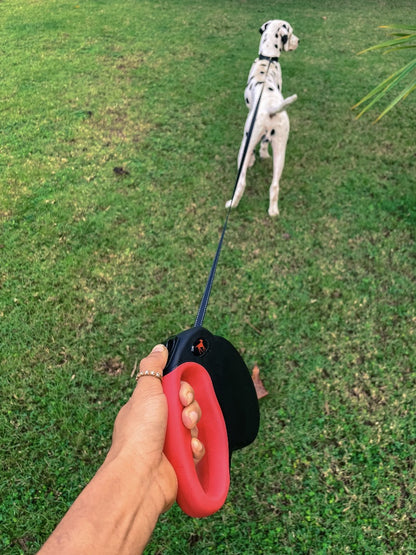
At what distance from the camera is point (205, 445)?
1566mm

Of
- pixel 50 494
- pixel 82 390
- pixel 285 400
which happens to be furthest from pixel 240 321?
pixel 50 494

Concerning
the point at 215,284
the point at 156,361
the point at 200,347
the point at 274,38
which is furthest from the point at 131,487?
the point at 274,38

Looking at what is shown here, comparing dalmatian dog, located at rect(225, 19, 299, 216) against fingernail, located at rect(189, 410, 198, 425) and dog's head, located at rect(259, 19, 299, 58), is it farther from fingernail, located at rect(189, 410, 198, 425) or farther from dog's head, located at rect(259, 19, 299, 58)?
fingernail, located at rect(189, 410, 198, 425)

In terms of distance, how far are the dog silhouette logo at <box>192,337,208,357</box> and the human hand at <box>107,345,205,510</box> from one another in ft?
0.63

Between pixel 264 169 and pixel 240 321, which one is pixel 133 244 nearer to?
pixel 240 321

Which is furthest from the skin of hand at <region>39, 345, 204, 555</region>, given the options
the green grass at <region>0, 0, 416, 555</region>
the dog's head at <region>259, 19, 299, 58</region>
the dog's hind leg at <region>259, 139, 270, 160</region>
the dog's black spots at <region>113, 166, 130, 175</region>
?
the dog's head at <region>259, 19, 299, 58</region>

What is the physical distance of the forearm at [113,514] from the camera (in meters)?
0.92

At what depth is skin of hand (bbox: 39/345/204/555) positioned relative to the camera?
3.08ft

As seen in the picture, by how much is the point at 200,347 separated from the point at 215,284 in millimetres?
1317

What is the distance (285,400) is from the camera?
7.47 feet

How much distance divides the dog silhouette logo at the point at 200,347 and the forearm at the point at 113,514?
0.52 metres

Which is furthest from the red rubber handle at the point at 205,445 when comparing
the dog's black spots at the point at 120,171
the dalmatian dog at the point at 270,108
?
the dog's black spots at the point at 120,171

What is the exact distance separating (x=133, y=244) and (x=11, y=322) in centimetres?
113

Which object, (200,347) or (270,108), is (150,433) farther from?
(270,108)
